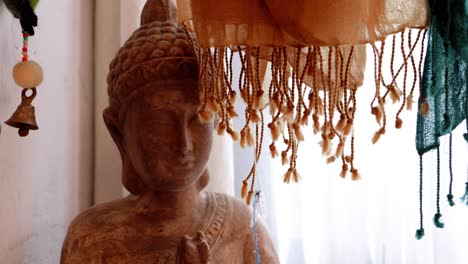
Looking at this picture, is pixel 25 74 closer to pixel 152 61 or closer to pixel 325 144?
pixel 152 61

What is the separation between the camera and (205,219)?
1157 millimetres

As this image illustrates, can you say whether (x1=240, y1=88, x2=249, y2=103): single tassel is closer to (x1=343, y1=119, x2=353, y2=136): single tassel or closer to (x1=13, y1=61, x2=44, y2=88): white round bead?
(x1=343, y1=119, x2=353, y2=136): single tassel

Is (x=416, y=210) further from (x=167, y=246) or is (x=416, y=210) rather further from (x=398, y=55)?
(x=167, y=246)

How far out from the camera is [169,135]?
1094 mm

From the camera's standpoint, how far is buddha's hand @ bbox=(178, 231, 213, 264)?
1021 mm

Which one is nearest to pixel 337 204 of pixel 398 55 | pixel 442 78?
pixel 398 55

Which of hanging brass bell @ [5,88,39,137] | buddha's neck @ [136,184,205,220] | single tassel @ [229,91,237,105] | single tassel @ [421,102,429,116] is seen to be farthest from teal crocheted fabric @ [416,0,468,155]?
hanging brass bell @ [5,88,39,137]

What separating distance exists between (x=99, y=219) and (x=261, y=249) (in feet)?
0.83

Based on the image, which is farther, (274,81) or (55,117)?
(55,117)

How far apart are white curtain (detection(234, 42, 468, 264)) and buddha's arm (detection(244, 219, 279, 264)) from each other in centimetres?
29

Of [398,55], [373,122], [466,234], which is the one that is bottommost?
[466,234]

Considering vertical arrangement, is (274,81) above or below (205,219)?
above

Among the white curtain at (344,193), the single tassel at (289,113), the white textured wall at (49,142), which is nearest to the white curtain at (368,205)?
the white curtain at (344,193)

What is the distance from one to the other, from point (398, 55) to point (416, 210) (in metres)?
0.30
